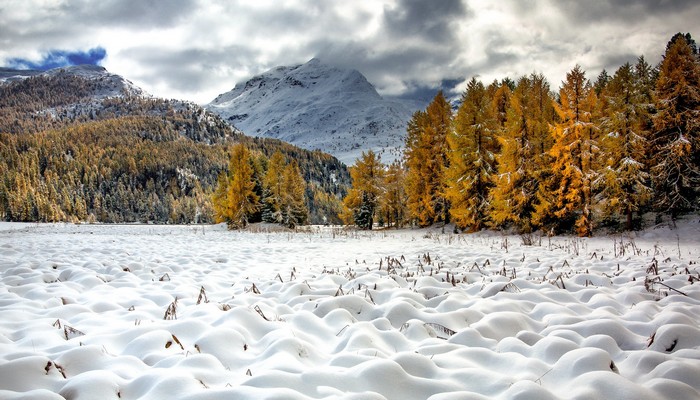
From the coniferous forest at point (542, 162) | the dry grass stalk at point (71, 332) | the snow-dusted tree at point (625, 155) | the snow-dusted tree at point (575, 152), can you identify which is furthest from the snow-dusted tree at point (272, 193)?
the dry grass stalk at point (71, 332)

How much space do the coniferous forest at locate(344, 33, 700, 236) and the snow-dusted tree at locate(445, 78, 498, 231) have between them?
0.07 m

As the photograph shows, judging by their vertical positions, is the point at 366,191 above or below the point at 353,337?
above

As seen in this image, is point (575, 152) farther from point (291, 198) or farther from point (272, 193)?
point (272, 193)

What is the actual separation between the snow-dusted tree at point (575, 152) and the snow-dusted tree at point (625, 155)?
2.38ft

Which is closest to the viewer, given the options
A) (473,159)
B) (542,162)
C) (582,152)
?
(582,152)

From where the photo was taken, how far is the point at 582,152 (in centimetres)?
1891

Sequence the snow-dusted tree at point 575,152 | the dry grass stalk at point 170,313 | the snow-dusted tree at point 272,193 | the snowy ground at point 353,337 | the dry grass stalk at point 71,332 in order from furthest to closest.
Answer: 1. the snow-dusted tree at point 272,193
2. the snow-dusted tree at point 575,152
3. the dry grass stalk at point 170,313
4. the dry grass stalk at point 71,332
5. the snowy ground at point 353,337

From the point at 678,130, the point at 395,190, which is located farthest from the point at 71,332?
the point at 395,190

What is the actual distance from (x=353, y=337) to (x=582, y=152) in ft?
68.3

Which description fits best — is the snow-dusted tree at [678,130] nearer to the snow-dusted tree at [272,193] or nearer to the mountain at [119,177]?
the snow-dusted tree at [272,193]

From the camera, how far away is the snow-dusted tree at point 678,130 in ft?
57.8

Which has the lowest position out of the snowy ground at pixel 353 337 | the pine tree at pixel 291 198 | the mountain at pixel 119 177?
the snowy ground at pixel 353 337

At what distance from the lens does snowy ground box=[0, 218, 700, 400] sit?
229 cm

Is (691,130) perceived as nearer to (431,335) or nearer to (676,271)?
(676,271)
